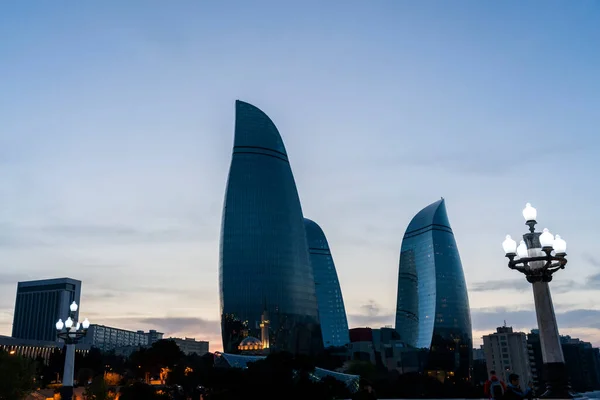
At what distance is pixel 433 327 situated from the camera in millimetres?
139875

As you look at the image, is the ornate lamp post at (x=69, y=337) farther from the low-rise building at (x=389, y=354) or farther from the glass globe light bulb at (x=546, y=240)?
the low-rise building at (x=389, y=354)

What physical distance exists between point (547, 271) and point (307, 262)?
98600 mm

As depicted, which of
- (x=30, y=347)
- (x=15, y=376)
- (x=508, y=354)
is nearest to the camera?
(x=15, y=376)

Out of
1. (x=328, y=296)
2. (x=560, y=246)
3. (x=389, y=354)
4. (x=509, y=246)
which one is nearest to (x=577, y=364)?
(x=389, y=354)

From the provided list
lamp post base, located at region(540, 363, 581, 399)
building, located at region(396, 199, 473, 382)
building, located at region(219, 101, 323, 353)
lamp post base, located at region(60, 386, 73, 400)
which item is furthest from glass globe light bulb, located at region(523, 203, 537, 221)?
building, located at region(396, 199, 473, 382)

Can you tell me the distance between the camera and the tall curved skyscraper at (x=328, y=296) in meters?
148

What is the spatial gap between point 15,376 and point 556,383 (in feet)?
104

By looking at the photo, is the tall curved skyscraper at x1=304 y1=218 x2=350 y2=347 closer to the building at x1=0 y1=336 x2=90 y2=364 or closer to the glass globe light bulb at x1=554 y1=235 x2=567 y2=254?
the building at x1=0 y1=336 x2=90 y2=364

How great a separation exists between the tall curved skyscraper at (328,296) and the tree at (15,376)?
11222 cm

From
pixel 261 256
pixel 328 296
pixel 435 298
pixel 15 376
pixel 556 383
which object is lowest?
pixel 556 383

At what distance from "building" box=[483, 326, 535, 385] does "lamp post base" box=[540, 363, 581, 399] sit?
5634 inches

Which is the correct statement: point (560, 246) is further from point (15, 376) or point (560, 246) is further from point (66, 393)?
point (15, 376)

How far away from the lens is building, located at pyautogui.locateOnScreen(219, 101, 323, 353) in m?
105

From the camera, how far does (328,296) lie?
15012 cm
